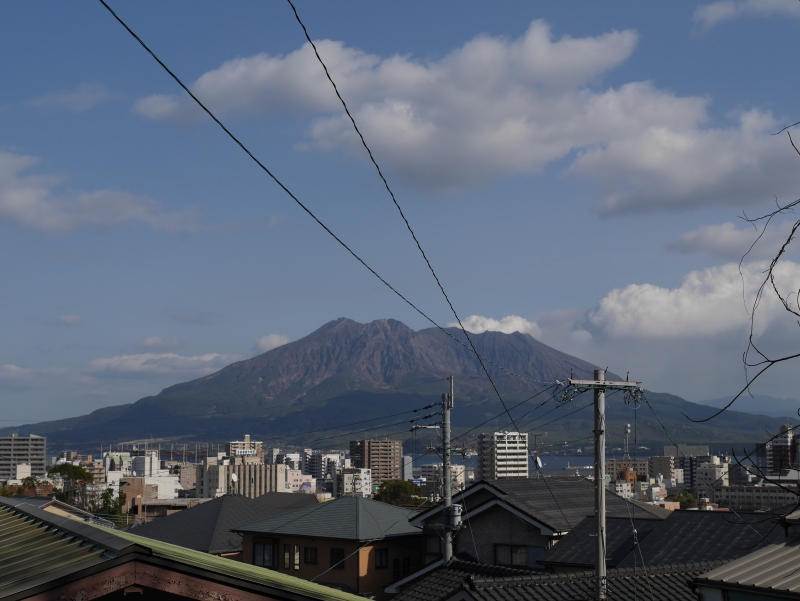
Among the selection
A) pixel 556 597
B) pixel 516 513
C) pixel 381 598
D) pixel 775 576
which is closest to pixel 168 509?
pixel 381 598

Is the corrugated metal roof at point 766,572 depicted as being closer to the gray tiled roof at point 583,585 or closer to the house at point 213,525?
the gray tiled roof at point 583,585

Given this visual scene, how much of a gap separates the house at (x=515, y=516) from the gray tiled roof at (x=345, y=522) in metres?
3.45

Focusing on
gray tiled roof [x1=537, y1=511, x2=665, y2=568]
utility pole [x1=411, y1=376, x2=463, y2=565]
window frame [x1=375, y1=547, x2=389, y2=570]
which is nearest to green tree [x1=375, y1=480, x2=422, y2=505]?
window frame [x1=375, y1=547, x2=389, y2=570]

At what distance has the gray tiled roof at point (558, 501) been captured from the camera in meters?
24.2

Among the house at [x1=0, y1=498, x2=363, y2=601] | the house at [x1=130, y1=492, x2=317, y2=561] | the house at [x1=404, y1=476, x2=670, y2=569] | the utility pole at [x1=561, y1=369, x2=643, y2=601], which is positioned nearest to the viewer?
the house at [x1=0, y1=498, x2=363, y2=601]

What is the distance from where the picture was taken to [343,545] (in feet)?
98.4

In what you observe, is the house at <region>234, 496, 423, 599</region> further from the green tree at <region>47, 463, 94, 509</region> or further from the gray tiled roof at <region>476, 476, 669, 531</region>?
the green tree at <region>47, 463, 94, 509</region>

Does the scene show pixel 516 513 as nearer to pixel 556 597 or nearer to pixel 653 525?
pixel 653 525

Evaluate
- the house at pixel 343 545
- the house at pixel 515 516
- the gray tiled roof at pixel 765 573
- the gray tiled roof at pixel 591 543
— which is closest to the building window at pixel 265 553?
the house at pixel 343 545

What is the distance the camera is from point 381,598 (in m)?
30.0

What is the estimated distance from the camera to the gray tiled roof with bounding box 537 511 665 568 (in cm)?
2072

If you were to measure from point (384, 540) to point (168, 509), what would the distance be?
→ 2294 inches

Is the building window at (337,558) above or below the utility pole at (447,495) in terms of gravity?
below

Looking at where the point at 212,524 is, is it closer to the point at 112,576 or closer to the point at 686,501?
the point at 112,576
